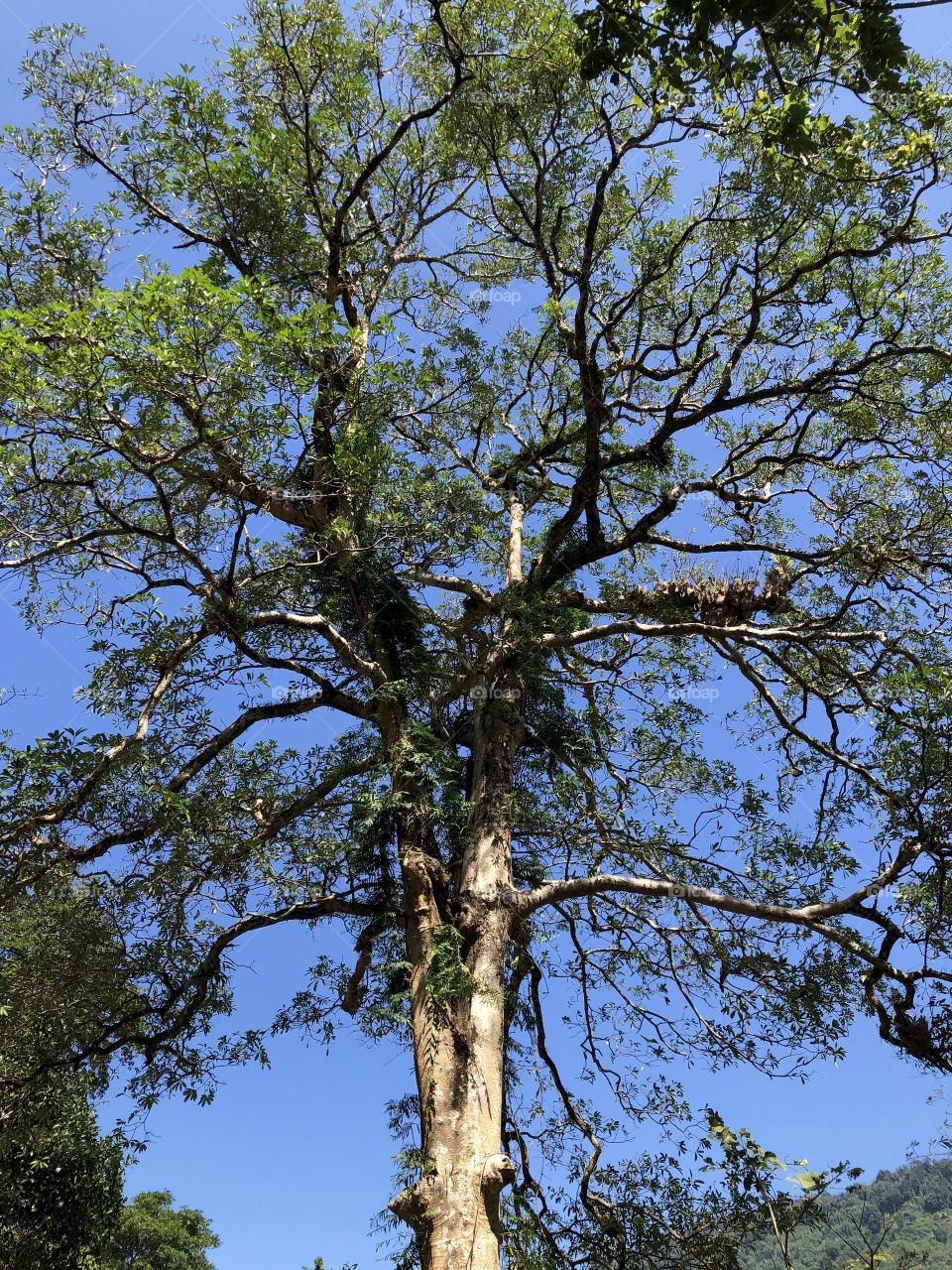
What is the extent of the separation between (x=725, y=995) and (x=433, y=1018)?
97.4 inches

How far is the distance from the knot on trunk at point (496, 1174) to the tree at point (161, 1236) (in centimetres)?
1890

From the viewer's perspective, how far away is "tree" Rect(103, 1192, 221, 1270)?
2005 centimetres

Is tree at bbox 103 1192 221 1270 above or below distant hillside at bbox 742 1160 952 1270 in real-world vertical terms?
above

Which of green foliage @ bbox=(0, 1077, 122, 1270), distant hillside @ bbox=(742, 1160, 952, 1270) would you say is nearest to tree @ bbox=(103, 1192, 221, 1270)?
green foliage @ bbox=(0, 1077, 122, 1270)

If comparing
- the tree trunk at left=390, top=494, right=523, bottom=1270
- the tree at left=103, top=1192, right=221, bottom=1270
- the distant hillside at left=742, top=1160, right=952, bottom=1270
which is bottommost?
the distant hillside at left=742, top=1160, right=952, bottom=1270

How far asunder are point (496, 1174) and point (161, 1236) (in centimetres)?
2137

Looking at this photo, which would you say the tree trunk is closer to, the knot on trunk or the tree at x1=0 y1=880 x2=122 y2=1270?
the knot on trunk

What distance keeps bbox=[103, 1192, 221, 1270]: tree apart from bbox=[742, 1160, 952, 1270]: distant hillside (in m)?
13.6

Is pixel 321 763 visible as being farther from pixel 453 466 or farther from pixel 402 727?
pixel 453 466

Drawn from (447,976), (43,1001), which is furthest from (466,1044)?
(43,1001)

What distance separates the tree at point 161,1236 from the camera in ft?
65.8

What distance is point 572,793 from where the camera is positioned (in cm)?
696

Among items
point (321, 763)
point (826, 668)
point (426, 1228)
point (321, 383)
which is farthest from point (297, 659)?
point (826, 668)

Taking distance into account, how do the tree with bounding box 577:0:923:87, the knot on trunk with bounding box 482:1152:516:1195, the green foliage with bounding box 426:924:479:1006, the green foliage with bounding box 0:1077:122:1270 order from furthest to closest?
the green foliage with bounding box 0:1077:122:1270, the green foliage with bounding box 426:924:479:1006, the knot on trunk with bounding box 482:1152:516:1195, the tree with bounding box 577:0:923:87
